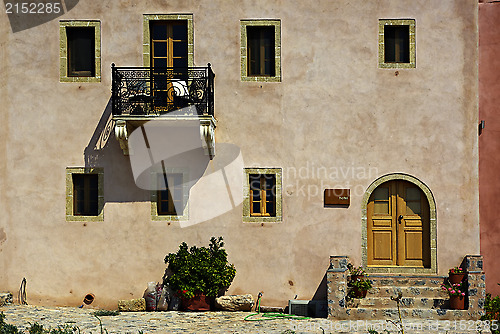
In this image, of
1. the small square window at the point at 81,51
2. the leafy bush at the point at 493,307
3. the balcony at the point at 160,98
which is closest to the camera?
the balcony at the point at 160,98

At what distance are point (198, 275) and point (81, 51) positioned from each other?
239 inches

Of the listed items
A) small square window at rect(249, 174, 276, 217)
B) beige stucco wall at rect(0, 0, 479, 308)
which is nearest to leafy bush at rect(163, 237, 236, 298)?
beige stucco wall at rect(0, 0, 479, 308)

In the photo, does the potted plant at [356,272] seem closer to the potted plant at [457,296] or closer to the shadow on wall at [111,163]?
the potted plant at [457,296]

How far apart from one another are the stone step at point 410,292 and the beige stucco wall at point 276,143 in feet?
2.58

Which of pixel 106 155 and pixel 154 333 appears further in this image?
pixel 106 155

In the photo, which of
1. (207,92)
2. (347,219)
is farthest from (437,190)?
(207,92)

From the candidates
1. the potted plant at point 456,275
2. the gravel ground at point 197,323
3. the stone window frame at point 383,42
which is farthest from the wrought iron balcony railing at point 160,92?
the potted plant at point 456,275

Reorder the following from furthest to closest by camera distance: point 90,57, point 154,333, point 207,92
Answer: point 90,57
point 207,92
point 154,333

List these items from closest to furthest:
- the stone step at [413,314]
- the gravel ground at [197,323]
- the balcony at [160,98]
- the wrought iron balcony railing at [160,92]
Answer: the gravel ground at [197,323], the stone step at [413,314], the balcony at [160,98], the wrought iron balcony railing at [160,92]

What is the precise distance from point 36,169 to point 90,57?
2968 mm

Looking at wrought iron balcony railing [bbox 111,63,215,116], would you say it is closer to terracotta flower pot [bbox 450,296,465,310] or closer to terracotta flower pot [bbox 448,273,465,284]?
terracotta flower pot [bbox 448,273,465,284]

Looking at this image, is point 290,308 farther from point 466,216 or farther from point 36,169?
point 36,169

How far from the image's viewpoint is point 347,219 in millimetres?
14633

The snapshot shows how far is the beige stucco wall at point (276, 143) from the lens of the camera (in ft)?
47.8
